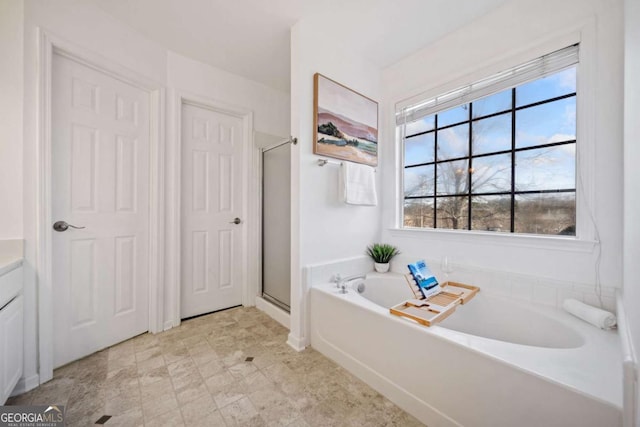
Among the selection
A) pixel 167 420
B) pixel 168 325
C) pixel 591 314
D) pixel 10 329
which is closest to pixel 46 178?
pixel 10 329

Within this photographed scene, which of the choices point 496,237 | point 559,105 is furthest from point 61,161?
point 559,105

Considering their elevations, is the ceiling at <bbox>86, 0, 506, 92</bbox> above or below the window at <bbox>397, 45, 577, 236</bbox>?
above

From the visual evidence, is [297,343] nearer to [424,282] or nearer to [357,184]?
[424,282]

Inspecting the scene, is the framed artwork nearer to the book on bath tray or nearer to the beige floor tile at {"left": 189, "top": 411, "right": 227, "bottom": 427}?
the book on bath tray

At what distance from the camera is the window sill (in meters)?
1.42

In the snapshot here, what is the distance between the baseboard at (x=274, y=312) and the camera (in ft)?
7.14

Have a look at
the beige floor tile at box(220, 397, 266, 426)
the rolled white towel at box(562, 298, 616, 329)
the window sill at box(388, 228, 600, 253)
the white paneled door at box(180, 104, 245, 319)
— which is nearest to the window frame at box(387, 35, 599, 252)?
the window sill at box(388, 228, 600, 253)

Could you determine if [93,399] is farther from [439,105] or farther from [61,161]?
[439,105]

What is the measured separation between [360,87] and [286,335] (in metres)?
2.28

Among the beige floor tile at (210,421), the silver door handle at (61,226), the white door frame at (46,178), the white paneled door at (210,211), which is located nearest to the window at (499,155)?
the white paneled door at (210,211)

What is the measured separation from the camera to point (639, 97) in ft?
2.51

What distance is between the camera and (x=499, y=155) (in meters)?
1.78

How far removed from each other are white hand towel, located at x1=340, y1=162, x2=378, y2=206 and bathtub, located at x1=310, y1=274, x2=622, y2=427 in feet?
2.45

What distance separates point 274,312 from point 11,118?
2189 millimetres
